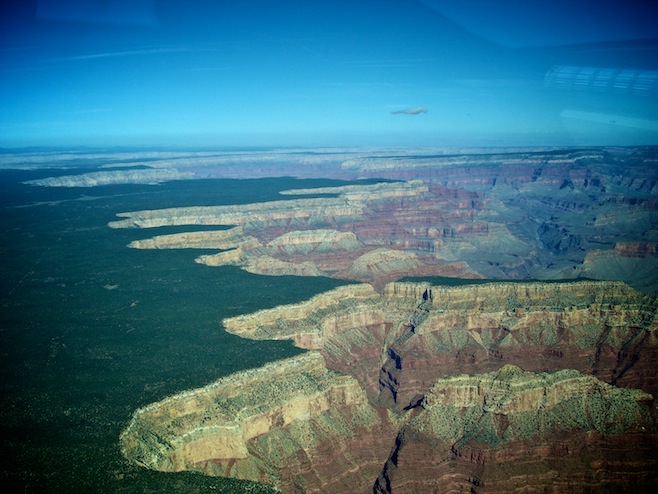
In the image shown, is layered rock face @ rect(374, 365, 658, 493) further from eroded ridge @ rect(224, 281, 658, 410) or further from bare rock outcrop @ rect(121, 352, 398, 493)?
eroded ridge @ rect(224, 281, 658, 410)

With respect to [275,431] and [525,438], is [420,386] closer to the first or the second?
[525,438]

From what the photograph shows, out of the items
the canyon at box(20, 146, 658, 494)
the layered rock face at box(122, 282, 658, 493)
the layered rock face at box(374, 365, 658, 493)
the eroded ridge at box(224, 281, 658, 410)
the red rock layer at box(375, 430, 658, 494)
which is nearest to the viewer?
the layered rock face at box(122, 282, 658, 493)

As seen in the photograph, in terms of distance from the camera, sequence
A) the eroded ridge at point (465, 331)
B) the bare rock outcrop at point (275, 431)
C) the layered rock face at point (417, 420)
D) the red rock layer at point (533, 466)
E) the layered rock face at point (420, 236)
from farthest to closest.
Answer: the layered rock face at point (420, 236), the eroded ridge at point (465, 331), the red rock layer at point (533, 466), the layered rock face at point (417, 420), the bare rock outcrop at point (275, 431)

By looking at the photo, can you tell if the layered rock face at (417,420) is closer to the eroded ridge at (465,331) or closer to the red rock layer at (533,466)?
the red rock layer at (533,466)

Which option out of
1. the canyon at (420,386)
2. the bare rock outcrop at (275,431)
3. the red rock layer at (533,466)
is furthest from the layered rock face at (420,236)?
the red rock layer at (533,466)

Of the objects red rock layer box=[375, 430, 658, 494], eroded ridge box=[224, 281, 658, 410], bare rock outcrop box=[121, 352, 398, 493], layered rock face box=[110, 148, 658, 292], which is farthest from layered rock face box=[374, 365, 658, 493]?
layered rock face box=[110, 148, 658, 292]

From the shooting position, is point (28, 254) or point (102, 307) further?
point (28, 254)

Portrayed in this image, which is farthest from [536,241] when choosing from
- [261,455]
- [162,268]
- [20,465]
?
[20,465]

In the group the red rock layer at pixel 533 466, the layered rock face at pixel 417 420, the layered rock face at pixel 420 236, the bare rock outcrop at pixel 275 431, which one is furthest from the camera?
the layered rock face at pixel 420 236

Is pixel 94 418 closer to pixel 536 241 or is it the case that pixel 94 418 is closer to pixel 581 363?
pixel 581 363
